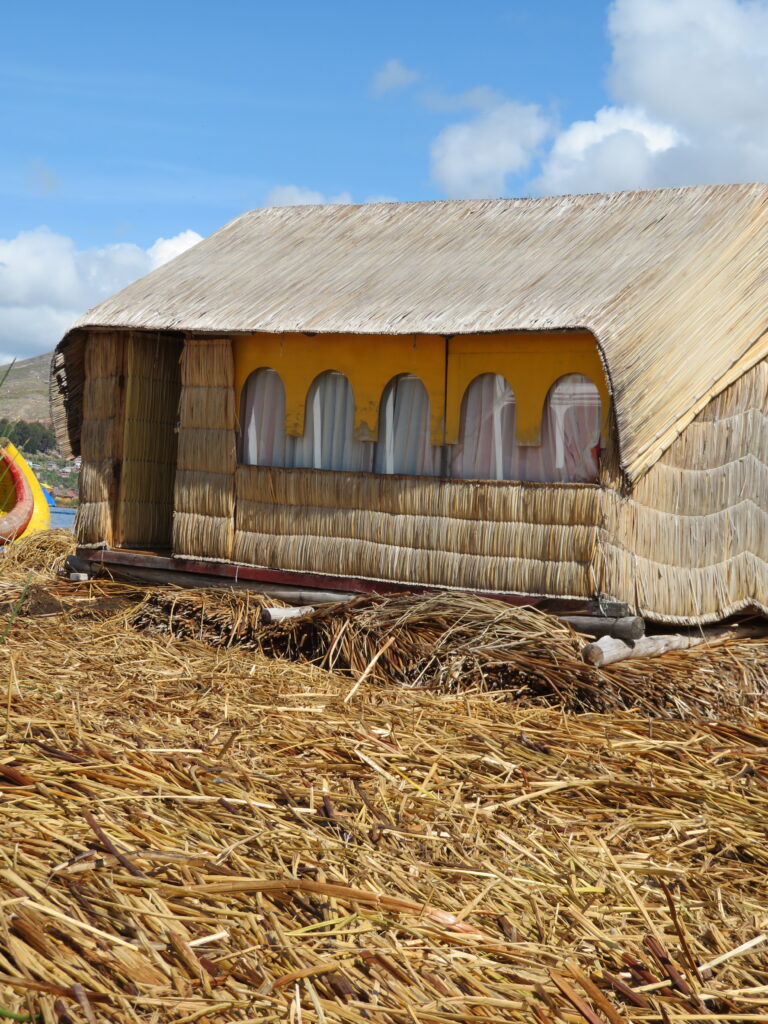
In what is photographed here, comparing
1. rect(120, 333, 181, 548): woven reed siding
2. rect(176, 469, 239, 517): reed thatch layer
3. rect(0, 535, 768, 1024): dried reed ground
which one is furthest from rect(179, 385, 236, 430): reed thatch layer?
rect(0, 535, 768, 1024): dried reed ground

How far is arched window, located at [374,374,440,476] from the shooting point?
8836 mm

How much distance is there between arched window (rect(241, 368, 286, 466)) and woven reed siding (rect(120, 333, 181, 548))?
1264 mm

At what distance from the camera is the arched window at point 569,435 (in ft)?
26.4

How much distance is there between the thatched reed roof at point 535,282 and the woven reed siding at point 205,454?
0.44 metres

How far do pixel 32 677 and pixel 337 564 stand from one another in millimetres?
3144

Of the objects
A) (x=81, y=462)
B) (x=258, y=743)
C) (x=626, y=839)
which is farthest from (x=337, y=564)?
(x=626, y=839)

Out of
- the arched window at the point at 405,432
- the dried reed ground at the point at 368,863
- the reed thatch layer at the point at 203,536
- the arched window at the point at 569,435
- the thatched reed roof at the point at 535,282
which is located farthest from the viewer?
the reed thatch layer at the point at 203,536

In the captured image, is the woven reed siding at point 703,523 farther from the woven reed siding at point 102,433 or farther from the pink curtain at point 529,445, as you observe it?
the woven reed siding at point 102,433

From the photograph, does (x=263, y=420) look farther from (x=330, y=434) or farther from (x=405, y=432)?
(x=405, y=432)

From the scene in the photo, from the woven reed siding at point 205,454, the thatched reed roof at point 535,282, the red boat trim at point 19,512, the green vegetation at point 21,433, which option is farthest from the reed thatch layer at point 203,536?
the red boat trim at point 19,512

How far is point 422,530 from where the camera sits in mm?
8648

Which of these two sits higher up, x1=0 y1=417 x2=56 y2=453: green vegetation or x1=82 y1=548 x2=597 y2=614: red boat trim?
x1=0 y1=417 x2=56 y2=453: green vegetation

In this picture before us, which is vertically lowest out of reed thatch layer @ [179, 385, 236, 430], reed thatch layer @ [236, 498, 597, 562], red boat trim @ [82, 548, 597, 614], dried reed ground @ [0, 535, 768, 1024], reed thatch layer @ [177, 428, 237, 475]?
dried reed ground @ [0, 535, 768, 1024]

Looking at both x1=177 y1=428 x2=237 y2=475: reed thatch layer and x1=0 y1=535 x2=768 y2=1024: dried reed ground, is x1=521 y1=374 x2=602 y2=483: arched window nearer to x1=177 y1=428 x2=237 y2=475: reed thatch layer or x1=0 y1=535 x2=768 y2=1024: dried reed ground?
x1=0 y1=535 x2=768 y2=1024: dried reed ground
